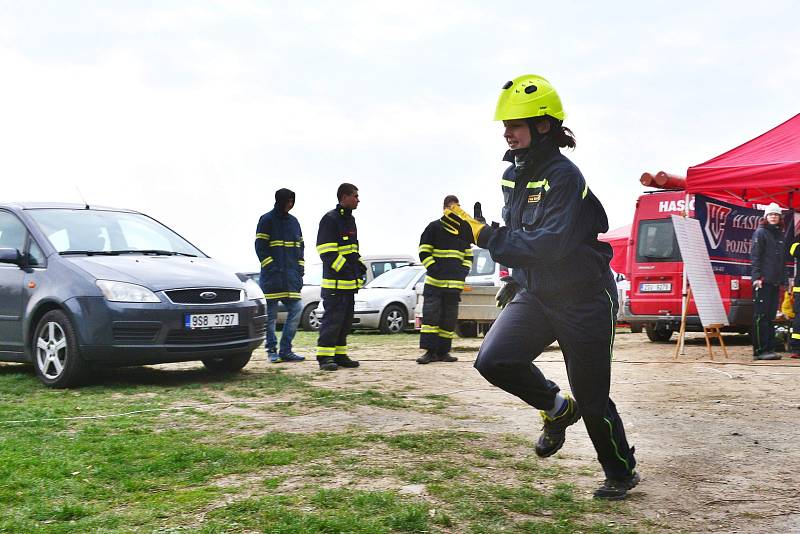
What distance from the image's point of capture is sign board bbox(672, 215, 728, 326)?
11.3 metres

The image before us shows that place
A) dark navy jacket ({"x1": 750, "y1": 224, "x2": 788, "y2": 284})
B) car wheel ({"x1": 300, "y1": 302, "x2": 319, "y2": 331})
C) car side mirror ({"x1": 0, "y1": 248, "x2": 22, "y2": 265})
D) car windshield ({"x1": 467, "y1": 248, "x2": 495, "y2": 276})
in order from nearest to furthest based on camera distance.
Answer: car side mirror ({"x1": 0, "y1": 248, "x2": 22, "y2": 265}) < dark navy jacket ({"x1": 750, "y1": 224, "x2": 788, "y2": 284}) < car windshield ({"x1": 467, "y1": 248, "x2": 495, "y2": 276}) < car wheel ({"x1": 300, "y1": 302, "x2": 319, "y2": 331})

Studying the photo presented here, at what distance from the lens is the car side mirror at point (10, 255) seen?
25.3 ft

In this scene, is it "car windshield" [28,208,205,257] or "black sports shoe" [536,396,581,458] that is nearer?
"black sports shoe" [536,396,581,458]

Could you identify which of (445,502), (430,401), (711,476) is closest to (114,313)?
(430,401)

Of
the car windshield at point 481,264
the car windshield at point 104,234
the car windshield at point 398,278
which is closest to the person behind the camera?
the car windshield at point 104,234

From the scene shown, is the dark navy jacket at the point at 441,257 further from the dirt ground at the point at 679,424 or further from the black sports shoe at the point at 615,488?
the black sports shoe at the point at 615,488

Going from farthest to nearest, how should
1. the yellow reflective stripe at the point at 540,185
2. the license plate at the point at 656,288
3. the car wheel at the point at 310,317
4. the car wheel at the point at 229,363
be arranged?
the car wheel at the point at 310,317, the license plate at the point at 656,288, the car wheel at the point at 229,363, the yellow reflective stripe at the point at 540,185

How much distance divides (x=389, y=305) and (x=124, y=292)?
10327mm

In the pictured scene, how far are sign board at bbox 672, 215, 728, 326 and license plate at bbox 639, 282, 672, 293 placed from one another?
245cm

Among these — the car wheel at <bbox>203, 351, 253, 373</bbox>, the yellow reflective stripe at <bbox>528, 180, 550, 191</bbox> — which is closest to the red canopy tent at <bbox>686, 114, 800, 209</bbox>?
the car wheel at <bbox>203, 351, 253, 373</bbox>

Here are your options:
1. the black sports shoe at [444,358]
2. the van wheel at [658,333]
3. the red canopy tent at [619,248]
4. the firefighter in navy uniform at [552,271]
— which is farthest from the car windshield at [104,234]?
the red canopy tent at [619,248]

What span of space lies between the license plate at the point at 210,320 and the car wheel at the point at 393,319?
950 cm

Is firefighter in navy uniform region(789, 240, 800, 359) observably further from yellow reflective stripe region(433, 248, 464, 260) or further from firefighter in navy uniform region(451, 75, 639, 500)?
firefighter in navy uniform region(451, 75, 639, 500)

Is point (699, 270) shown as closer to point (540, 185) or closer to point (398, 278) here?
point (398, 278)
